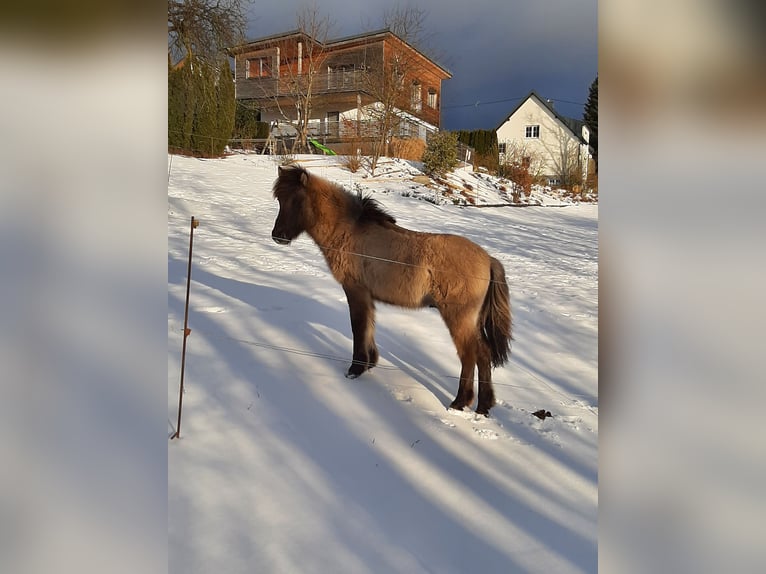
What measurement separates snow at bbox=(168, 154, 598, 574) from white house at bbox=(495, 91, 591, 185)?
0.33ft

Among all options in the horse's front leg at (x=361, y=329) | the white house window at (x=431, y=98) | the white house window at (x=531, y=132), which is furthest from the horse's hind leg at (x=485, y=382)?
the white house window at (x=431, y=98)

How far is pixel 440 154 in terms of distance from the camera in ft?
5.59

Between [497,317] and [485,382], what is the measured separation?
371mm

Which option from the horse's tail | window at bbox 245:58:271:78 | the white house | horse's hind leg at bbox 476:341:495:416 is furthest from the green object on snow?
horse's hind leg at bbox 476:341:495:416

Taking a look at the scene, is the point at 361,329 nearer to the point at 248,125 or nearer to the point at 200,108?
the point at 248,125

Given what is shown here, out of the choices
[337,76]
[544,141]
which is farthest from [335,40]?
[544,141]

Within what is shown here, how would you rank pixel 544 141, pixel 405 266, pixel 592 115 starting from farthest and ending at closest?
pixel 405 266
pixel 544 141
pixel 592 115
